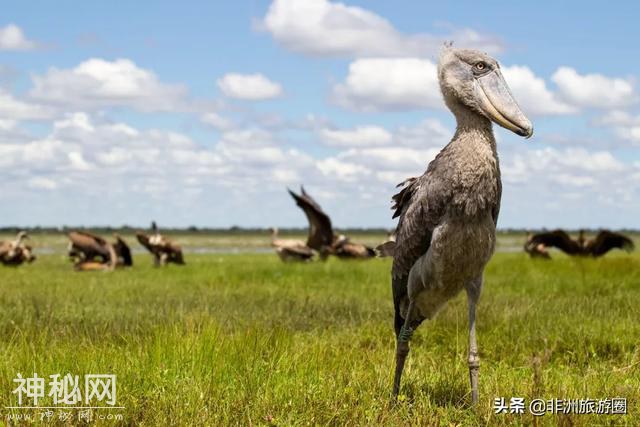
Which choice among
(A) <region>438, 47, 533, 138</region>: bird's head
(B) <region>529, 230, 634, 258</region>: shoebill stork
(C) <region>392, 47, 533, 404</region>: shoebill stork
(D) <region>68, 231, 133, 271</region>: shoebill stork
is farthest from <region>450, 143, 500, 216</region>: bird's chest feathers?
(B) <region>529, 230, 634, 258</region>: shoebill stork

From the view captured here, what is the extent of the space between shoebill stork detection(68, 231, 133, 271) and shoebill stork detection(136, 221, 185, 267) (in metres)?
1.08

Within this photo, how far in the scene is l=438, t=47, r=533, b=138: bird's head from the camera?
16.0 ft

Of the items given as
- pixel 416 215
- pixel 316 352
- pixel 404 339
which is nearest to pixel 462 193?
pixel 416 215

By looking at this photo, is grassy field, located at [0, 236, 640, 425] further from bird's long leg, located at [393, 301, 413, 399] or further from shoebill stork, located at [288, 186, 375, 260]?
shoebill stork, located at [288, 186, 375, 260]

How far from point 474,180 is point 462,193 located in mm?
114

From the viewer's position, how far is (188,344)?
5996 mm

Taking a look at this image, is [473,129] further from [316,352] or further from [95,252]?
[95,252]

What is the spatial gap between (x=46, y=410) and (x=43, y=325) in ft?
13.5

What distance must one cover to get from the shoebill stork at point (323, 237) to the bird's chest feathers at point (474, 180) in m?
17.8

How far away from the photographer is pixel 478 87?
16.6ft

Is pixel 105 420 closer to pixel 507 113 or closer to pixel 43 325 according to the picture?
pixel 507 113

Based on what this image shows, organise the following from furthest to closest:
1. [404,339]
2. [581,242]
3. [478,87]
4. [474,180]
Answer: [581,242]
[404,339]
[478,87]
[474,180]

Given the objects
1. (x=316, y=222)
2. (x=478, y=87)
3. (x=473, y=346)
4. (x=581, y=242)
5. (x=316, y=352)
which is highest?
(x=478, y=87)

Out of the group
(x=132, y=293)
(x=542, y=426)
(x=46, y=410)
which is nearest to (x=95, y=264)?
(x=132, y=293)
